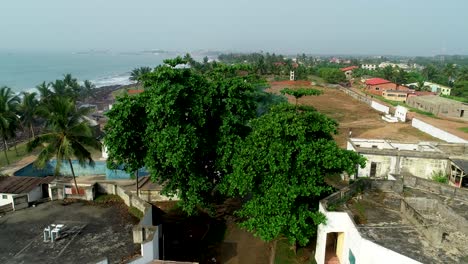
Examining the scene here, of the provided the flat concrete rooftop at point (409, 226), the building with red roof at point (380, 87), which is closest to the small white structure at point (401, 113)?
the flat concrete rooftop at point (409, 226)

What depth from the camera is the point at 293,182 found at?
1433cm

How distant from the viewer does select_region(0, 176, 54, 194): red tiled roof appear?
17.5m

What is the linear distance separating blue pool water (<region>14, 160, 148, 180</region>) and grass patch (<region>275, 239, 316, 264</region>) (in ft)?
45.4

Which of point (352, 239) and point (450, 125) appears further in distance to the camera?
point (450, 125)

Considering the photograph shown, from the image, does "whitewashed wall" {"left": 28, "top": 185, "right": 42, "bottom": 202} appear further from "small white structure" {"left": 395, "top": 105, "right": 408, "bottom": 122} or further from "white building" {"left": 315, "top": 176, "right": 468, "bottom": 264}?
"small white structure" {"left": 395, "top": 105, "right": 408, "bottom": 122}

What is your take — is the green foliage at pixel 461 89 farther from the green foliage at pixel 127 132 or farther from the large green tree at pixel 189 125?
the green foliage at pixel 127 132

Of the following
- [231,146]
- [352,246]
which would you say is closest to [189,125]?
[231,146]

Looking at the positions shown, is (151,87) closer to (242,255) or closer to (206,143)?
(206,143)

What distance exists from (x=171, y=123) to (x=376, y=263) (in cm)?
959

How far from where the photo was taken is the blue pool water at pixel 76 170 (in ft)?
86.8

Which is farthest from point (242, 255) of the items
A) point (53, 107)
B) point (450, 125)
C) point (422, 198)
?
point (450, 125)

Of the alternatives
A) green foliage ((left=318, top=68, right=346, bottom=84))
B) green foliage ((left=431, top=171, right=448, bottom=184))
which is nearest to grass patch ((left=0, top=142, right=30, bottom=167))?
green foliage ((left=431, top=171, right=448, bottom=184))

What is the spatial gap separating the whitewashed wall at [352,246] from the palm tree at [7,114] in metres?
27.2

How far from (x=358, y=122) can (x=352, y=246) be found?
37.5 meters
